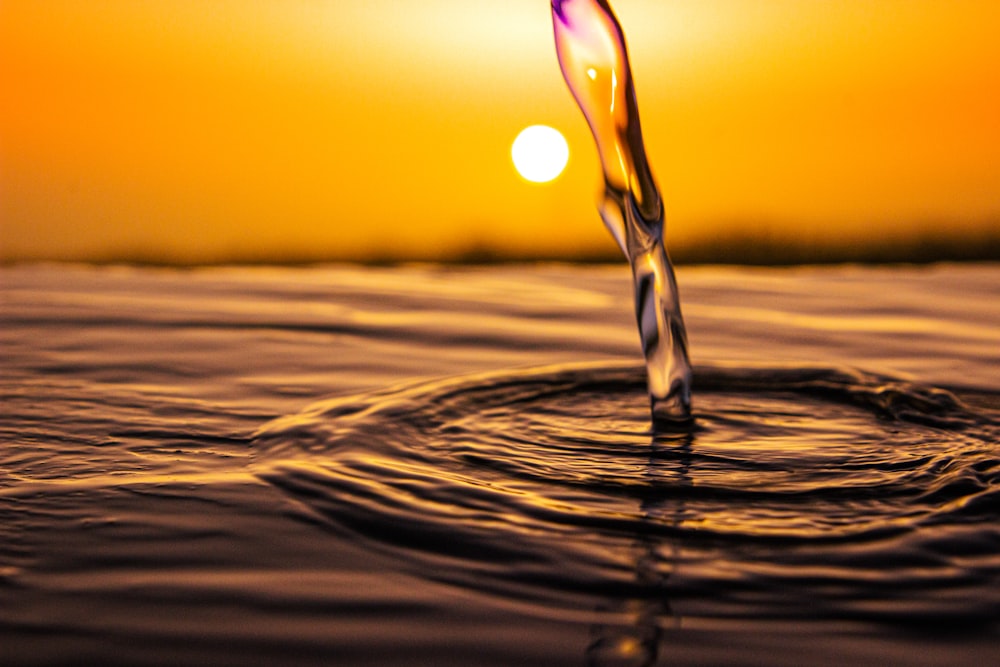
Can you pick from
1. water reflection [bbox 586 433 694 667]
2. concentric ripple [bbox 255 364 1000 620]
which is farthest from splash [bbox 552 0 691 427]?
water reflection [bbox 586 433 694 667]

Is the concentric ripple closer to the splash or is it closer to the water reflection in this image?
the water reflection

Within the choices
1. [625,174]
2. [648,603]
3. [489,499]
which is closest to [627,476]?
[489,499]

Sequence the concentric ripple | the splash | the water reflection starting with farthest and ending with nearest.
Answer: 1. the splash
2. the concentric ripple
3. the water reflection

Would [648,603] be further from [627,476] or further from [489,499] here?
[627,476]

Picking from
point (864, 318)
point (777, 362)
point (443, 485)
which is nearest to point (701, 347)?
point (777, 362)

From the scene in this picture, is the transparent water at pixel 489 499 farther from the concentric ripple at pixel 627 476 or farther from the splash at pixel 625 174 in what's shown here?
the splash at pixel 625 174

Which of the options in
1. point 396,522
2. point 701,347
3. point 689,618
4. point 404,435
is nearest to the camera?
point 689,618

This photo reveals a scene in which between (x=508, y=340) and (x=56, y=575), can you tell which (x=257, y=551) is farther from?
(x=508, y=340)

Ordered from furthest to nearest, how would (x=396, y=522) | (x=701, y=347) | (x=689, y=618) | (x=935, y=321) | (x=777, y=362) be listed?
1. (x=935, y=321)
2. (x=701, y=347)
3. (x=777, y=362)
4. (x=396, y=522)
5. (x=689, y=618)
